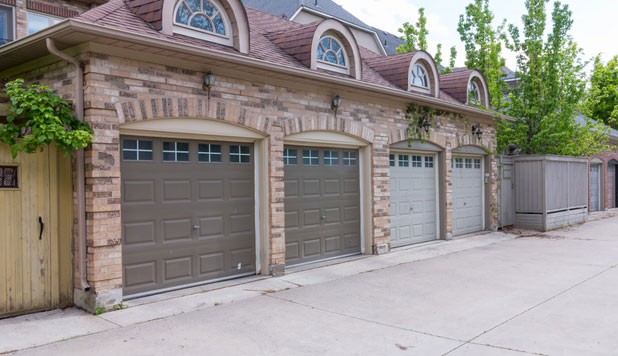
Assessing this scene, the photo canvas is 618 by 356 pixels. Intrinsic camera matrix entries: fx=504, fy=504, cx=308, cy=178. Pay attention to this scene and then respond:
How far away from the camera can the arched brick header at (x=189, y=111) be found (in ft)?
21.1

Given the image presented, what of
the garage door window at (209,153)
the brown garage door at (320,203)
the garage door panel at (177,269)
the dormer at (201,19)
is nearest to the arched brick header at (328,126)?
the brown garage door at (320,203)

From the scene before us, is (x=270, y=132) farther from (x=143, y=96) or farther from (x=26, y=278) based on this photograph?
(x=26, y=278)

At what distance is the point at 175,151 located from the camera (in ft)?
23.5

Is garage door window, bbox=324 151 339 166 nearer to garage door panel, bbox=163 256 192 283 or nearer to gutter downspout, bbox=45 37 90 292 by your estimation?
garage door panel, bbox=163 256 192 283

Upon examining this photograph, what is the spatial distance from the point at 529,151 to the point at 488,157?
2.69 m

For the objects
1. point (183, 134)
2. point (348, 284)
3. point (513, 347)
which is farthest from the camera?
point (348, 284)

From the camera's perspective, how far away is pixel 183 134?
716cm

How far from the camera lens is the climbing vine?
11.2m

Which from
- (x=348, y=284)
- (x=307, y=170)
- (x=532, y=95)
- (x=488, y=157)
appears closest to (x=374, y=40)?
(x=532, y=95)

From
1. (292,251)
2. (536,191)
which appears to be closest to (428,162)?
(536,191)

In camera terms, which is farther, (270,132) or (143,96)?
(270,132)

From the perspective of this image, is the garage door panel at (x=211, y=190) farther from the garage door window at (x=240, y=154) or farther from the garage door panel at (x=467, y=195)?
the garage door panel at (x=467, y=195)

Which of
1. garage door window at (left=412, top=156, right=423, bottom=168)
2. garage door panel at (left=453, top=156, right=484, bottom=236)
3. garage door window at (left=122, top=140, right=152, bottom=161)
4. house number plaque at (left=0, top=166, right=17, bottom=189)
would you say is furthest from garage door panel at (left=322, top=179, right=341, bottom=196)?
house number plaque at (left=0, top=166, right=17, bottom=189)

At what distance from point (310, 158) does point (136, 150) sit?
3.41 meters
